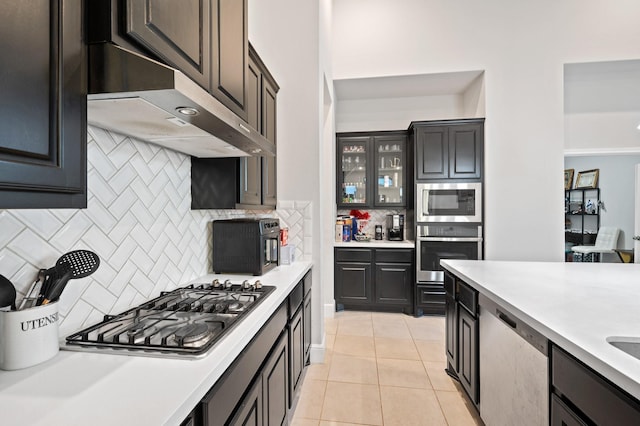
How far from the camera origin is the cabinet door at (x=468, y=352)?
5.70 feet

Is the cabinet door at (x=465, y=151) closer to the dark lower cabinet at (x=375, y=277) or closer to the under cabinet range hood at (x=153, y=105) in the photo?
the dark lower cabinet at (x=375, y=277)

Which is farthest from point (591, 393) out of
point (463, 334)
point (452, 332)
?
point (452, 332)

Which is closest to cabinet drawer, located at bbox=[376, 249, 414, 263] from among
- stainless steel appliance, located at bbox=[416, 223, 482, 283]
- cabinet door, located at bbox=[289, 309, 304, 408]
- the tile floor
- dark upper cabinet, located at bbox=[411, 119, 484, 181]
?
stainless steel appliance, located at bbox=[416, 223, 482, 283]

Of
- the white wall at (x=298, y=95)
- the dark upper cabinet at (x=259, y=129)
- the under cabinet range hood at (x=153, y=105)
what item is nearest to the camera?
the under cabinet range hood at (x=153, y=105)

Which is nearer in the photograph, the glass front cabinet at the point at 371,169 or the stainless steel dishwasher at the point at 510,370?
the stainless steel dishwasher at the point at 510,370

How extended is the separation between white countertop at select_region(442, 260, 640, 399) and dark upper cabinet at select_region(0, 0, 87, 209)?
141cm

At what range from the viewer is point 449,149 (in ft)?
12.0

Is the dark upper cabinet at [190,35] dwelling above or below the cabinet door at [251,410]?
above

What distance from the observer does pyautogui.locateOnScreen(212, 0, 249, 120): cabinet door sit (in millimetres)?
1242

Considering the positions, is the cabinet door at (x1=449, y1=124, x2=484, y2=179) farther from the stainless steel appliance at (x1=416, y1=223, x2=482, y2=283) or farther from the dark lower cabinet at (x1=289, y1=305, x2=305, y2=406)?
the dark lower cabinet at (x1=289, y1=305, x2=305, y2=406)

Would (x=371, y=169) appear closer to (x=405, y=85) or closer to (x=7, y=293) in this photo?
Result: (x=405, y=85)

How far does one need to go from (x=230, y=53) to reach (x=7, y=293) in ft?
3.92

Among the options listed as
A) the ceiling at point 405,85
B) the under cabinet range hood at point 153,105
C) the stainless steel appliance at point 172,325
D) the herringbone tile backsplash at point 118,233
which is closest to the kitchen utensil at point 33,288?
the herringbone tile backsplash at point 118,233

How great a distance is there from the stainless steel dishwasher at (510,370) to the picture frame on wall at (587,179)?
19.7 feet
